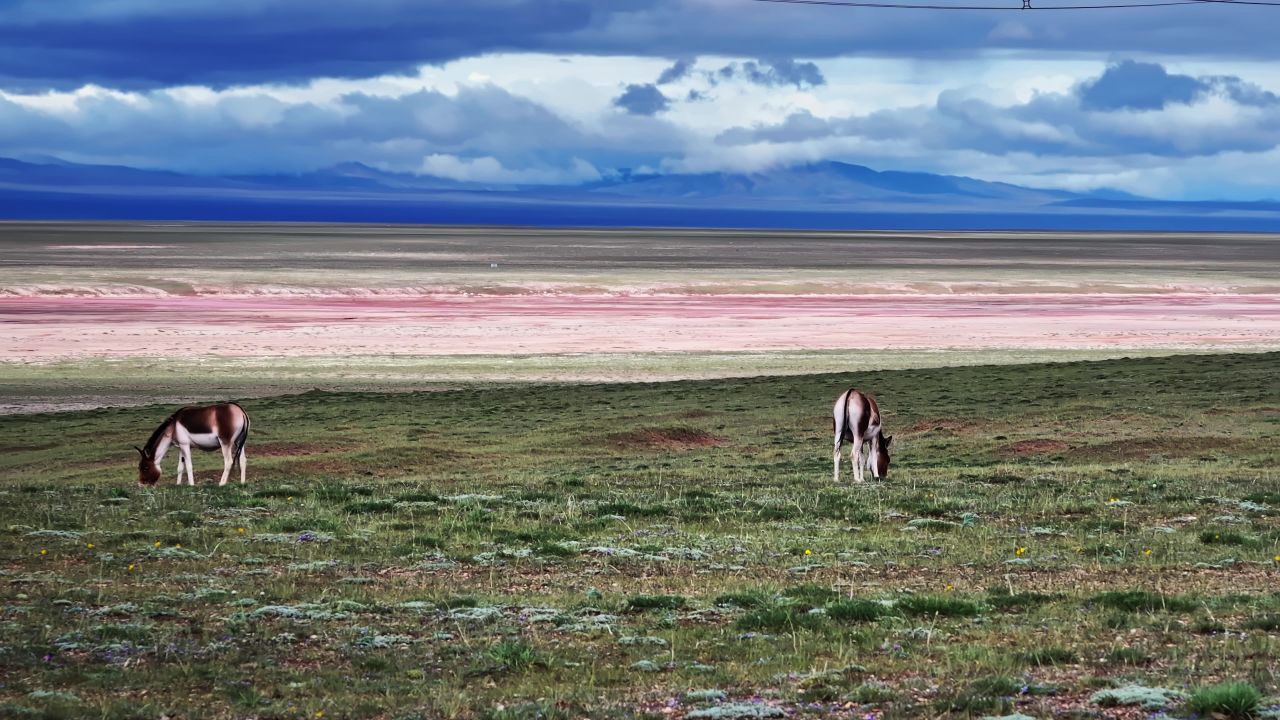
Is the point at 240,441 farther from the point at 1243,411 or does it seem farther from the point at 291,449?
the point at 1243,411

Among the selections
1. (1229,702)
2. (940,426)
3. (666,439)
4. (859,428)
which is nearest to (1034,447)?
(940,426)

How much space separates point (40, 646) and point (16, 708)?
6.13 ft

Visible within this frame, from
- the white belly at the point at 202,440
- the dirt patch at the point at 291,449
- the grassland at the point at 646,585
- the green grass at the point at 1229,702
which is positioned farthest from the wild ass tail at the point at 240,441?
the green grass at the point at 1229,702

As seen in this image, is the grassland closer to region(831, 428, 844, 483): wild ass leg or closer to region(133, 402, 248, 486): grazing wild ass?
region(831, 428, 844, 483): wild ass leg

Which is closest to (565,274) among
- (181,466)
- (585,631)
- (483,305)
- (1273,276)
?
(483,305)

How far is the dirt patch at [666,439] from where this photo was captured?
3281cm

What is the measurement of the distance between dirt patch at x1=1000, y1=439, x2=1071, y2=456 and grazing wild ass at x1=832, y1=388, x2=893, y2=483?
733 centimetres

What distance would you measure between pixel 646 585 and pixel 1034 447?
60.8 feet

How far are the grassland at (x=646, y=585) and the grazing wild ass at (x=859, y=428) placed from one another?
23.4 inches

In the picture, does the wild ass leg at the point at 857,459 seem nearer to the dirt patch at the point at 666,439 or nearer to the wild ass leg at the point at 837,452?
the wild ass leg at the point at 837,452

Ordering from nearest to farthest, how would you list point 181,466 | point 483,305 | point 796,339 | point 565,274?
point 181,466 < point 796,339 < point 483,305 < point 565,274

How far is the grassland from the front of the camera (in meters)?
9.97

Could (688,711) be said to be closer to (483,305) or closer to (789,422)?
(789,422)

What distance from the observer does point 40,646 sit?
11.0 metres
